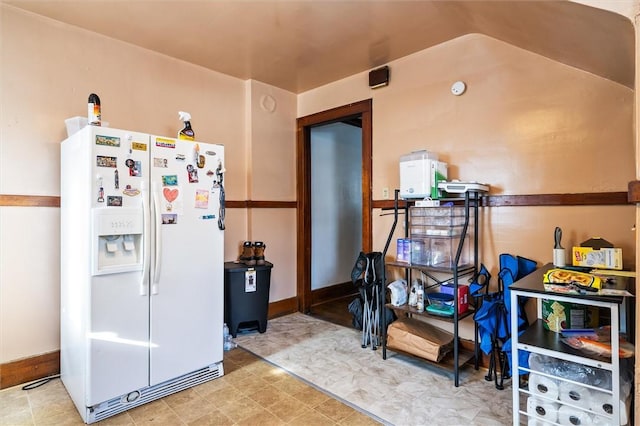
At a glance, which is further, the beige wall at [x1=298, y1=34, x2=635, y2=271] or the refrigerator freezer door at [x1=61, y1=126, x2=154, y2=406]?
the beige wall at [x1=298, y1=34, x2=635, y2=271]

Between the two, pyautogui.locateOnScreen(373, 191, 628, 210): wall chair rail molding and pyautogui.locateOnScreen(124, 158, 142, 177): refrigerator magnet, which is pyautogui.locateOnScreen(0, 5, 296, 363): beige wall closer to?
pyautogui.locateOnScreen(124, 158, 142, 177): refrigerator magnet

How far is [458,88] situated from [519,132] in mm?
604

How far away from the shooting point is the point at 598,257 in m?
1.96

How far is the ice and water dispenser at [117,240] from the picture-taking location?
A: 1998 millimetres

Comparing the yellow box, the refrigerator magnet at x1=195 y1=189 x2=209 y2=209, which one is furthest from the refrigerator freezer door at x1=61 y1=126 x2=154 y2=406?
the yellow box

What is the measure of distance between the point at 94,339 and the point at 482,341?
249 cm

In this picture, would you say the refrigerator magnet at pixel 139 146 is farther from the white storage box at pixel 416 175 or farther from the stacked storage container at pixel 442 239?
the stacked storage container at pixel 442 239

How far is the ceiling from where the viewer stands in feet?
5.93

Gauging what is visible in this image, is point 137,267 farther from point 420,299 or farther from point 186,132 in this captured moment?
point 420,299

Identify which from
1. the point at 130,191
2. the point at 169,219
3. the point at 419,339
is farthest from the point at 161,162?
the point at 419,339

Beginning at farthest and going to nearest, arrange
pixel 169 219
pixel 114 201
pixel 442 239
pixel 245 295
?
pixel 245 295 < pixel 442 239 < pixel 169 219 < pixel 114 201

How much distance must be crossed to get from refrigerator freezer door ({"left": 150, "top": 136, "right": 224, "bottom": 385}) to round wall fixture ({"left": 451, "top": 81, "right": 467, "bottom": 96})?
6.30 ft

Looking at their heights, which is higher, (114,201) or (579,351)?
(114,201)

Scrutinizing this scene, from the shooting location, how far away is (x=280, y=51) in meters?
3.05
